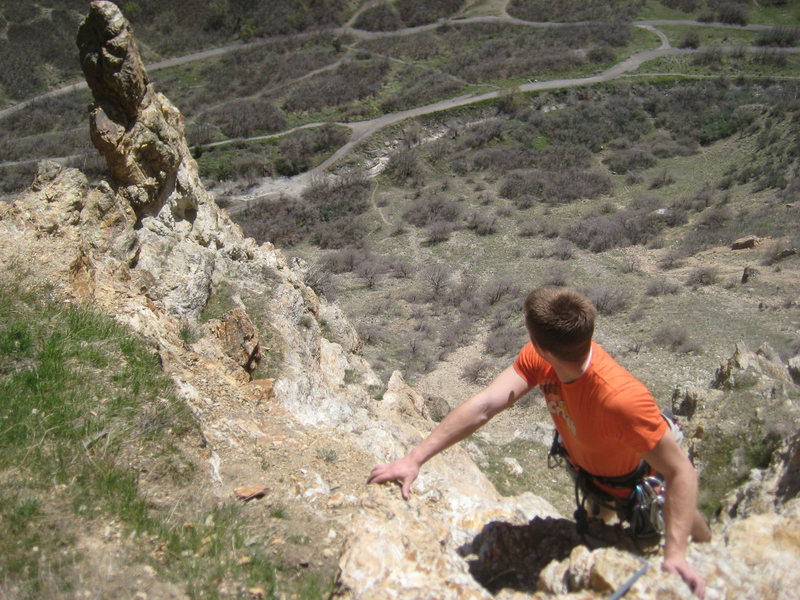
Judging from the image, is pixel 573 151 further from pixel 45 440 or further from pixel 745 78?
pixel 45 440

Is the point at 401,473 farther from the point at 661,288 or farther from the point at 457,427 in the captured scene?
the point at 661,288

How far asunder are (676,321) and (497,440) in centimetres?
656

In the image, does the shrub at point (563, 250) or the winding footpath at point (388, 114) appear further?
the winding footpath at point (388, 114)

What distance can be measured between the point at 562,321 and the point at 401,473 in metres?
1.15

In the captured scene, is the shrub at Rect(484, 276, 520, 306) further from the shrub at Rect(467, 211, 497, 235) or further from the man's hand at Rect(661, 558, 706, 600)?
the man's hand at Rect(661, 558, 706, 600)

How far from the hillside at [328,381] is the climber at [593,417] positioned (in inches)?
10.1

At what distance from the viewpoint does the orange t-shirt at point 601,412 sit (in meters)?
2.33

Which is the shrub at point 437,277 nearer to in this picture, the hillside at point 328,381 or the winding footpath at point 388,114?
the hillside at point 328,381

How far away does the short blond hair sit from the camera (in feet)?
7.54

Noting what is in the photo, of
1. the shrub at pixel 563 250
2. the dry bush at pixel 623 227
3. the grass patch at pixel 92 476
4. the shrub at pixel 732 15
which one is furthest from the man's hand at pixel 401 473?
the shrub at pixel 732 15

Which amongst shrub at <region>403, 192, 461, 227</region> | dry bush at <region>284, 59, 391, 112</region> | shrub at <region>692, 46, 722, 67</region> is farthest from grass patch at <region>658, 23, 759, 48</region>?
shrub at <region>403, 192, 461, 227</region>

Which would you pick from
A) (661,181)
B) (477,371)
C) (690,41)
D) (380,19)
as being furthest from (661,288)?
(380,19)

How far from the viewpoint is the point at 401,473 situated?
278 cm

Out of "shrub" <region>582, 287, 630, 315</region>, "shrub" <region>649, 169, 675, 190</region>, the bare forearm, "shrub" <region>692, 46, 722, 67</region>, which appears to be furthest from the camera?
"shrub" <region>692, 46, 722, 67</region>
